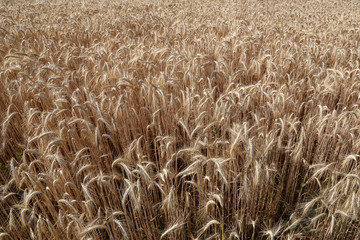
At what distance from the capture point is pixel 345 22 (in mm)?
6473

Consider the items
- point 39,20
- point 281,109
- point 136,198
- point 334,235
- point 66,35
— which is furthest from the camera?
point 39,20

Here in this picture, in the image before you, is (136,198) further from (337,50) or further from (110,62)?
(337,50)

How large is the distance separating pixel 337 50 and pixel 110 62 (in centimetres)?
385

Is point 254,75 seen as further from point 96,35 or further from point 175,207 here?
point 96,35

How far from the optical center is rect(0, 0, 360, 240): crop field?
161 cm

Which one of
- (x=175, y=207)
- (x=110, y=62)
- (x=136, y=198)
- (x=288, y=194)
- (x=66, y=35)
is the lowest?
(x=288, y=194)

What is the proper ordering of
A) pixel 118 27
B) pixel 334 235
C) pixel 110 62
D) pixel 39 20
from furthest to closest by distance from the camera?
pixel 39 20 < pixel 118 27 < pixel 110 62 < pixel 334 235

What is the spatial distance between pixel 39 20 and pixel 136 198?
7455mm

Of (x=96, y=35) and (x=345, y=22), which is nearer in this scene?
(x=96, y=35)

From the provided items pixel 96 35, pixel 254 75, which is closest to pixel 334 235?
pixel 254 75

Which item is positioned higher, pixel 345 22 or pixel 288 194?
pixel 345 22

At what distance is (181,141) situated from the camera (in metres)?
2.54

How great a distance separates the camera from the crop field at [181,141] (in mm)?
1607

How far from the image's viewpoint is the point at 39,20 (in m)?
6.81
